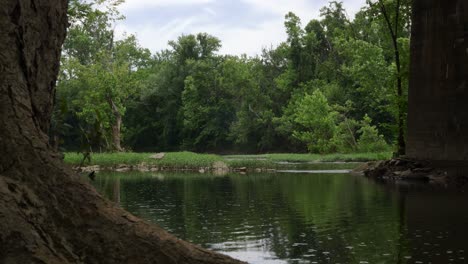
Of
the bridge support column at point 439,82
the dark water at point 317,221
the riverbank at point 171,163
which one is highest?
the bridge support column at point 439,82

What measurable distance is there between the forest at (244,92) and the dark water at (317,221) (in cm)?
3410

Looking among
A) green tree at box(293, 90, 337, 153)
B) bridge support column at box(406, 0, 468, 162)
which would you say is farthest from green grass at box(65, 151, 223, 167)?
green tree at box(293, 90, 337, 153)

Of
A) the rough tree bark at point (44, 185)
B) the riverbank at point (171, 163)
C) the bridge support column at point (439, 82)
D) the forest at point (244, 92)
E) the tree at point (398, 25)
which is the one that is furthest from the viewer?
the forest at point (244, 92)

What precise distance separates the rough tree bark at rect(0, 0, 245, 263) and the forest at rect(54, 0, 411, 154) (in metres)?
49.7

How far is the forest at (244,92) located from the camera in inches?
2517

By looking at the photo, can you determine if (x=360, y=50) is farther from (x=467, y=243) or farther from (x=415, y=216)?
(x=467, y=243)

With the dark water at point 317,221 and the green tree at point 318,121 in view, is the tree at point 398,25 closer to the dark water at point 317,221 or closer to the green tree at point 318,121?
the dark water at point 317,221

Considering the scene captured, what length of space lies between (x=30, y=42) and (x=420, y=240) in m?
8.35

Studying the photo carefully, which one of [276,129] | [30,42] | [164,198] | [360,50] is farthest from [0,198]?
[276,129]

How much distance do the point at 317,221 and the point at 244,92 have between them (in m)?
69.9

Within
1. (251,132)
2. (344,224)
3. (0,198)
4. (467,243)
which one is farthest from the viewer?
(251,132)

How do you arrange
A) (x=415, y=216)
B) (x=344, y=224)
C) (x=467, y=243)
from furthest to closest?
(x=415, y=216) → (x=344, y=224) → (x=467, y=243)

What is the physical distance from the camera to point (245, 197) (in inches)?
814

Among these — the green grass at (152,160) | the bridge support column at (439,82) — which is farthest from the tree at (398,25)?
the green grass at (152,160)
